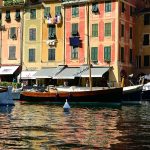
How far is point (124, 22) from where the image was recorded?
213 ft

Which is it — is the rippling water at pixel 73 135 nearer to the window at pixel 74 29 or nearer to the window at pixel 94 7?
the window at pixel 94 7

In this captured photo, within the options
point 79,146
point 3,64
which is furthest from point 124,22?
point 79,146

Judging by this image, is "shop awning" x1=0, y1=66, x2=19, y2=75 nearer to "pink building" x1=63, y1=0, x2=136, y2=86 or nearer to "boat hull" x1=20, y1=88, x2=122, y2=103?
"pink building" x1=63, y1=0, x2=136, y2=86

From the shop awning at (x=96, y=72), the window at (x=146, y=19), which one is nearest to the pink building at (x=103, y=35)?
the shop awning at (x=96, y=72)

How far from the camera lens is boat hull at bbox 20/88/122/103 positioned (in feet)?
159

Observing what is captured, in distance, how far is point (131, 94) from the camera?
53094 millimetres

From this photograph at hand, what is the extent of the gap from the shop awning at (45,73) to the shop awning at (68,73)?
1.15 m

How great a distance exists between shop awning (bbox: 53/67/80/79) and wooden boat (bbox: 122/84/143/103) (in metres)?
11.2

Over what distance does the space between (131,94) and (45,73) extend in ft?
55.2

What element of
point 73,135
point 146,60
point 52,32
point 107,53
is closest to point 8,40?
point 52,32

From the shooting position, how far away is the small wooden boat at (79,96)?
1912 inches

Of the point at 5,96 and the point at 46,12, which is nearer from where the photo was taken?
the point at 5,96

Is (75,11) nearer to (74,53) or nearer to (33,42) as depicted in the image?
(74,53)

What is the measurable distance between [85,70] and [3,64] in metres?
15.2
